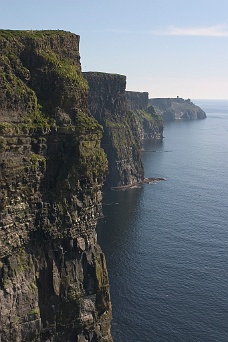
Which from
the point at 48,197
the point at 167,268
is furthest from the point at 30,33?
the point at 167,268

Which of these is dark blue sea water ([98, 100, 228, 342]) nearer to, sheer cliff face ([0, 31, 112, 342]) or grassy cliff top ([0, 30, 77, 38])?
sheer cliff face ([0, 31, 112, 342])

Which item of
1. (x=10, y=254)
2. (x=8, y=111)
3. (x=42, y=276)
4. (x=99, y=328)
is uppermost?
(x=8, y=111)

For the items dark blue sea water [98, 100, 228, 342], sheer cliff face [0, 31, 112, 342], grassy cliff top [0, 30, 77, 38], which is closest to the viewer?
sheer cliff face [0, 31, 112, 342]

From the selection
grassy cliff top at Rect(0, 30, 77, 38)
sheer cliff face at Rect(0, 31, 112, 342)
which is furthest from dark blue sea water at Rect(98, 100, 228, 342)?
grassy cliff top at Rect(0, 30, 77, 38)

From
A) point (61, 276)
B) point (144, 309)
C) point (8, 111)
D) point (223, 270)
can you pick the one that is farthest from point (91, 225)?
point (223, 270)

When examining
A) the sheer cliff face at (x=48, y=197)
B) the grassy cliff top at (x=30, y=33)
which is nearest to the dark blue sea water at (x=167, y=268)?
the sheer cliff face at (x=48, y=197)

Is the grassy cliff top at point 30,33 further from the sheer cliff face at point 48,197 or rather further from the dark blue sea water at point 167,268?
the dark blue sea water at point 167,268

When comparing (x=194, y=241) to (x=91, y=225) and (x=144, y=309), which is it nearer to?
(x=144, y=309)

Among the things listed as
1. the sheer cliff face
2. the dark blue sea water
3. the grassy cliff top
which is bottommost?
the dark blue sea water
